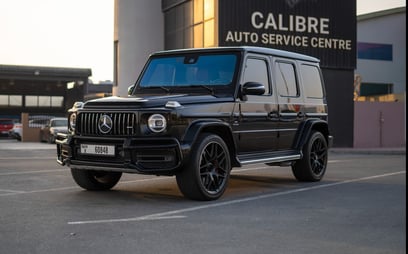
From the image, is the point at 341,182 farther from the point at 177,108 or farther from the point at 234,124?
the point at 177,108

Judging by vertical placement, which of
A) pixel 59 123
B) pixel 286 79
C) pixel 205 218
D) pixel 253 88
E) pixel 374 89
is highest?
pixel 374 89

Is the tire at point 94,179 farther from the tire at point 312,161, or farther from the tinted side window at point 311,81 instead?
the tinted side window at point 311,81

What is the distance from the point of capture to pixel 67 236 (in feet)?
17.5

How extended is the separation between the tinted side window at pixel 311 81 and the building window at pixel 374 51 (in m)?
33.0

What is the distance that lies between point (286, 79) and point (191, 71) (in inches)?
66.4

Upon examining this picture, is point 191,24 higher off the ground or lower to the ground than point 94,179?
higher

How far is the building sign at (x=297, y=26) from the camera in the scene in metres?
23.3

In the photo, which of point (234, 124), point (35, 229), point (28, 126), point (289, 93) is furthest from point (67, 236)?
point (28, 126)

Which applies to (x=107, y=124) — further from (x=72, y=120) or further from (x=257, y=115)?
(x=257, y=115)

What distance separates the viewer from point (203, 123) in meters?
7.35

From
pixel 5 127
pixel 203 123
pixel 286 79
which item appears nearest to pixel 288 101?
pixel 286 79

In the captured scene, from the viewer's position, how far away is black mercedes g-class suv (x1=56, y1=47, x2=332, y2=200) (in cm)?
717

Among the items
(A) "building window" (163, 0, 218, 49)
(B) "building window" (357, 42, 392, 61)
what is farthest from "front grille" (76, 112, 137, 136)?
(B) "building window" (357, 42, 392, 61)

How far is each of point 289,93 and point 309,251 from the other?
4724 millimetres
